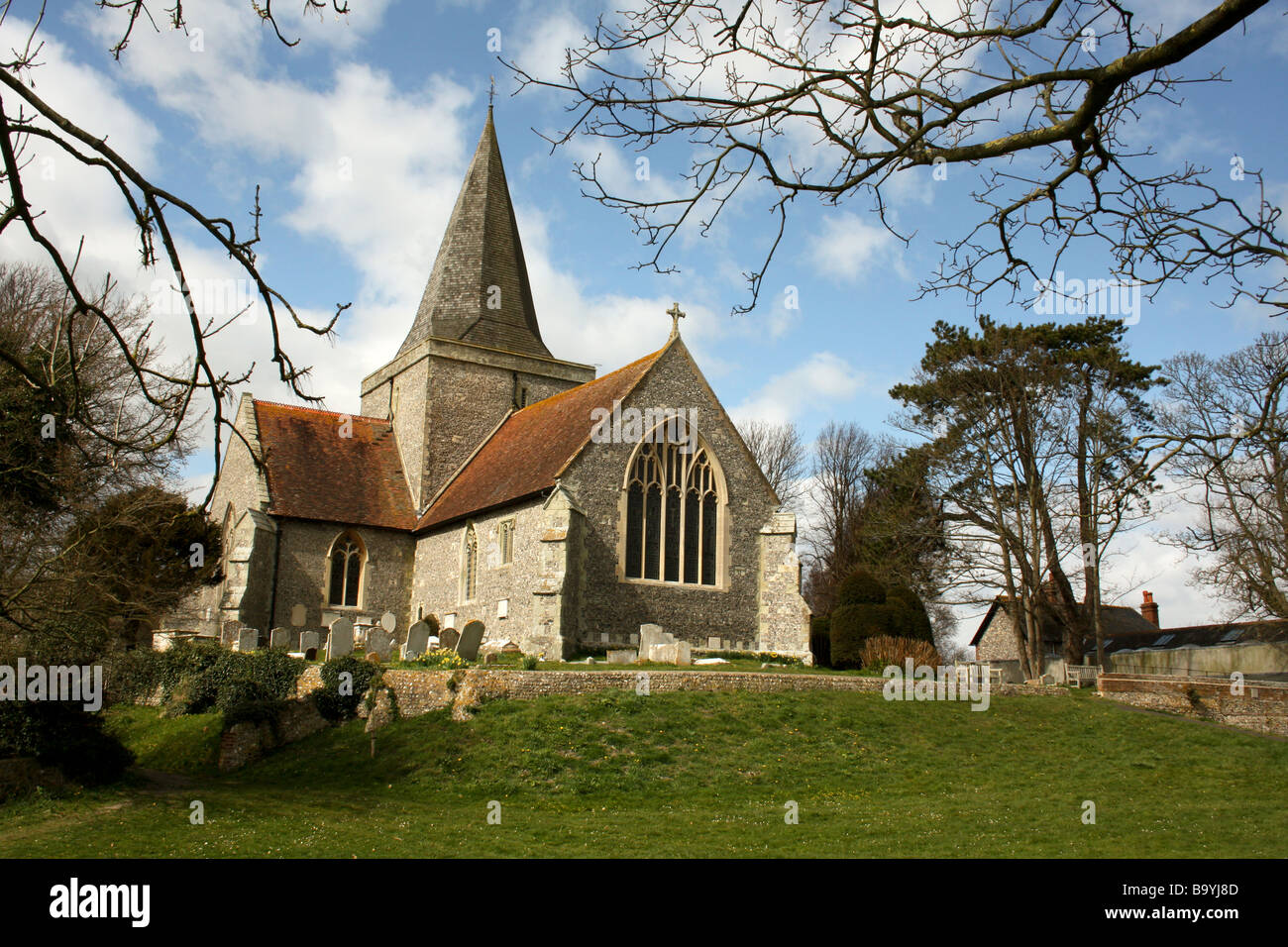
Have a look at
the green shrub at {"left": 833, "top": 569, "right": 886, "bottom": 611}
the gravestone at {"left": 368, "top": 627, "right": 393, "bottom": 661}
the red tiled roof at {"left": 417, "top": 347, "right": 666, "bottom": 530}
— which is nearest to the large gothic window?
the red tiled roof at {"left": 417, "top": 347, "right": 666, "bottom": 530}

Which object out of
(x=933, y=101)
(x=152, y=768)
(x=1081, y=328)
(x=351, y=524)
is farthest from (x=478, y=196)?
(x=933, y=101)

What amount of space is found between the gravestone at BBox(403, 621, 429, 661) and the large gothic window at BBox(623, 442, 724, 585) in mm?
4796

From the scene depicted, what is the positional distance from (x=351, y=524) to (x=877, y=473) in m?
17.3

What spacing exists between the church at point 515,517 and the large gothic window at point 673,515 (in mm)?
37

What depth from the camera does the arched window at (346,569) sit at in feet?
86.0

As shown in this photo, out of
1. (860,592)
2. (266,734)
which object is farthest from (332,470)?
(860,592)

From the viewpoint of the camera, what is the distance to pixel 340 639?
19453 millimetres

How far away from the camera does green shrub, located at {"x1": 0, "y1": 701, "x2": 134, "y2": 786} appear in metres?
12.6

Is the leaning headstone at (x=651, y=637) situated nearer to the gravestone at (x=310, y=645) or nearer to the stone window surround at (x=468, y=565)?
the stone window surround at (x=468, y=565)

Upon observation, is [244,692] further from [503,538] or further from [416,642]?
[503,538]

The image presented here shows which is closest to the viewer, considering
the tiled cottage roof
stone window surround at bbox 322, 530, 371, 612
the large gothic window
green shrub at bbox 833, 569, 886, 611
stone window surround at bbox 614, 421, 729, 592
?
stone window surround at bbox 614, 421, 729, 592

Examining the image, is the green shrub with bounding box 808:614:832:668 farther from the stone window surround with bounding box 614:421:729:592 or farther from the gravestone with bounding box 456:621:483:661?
the gravestone with bounding box 456:621:483:661

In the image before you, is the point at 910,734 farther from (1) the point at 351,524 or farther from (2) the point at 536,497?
(1) the point at 351,524
